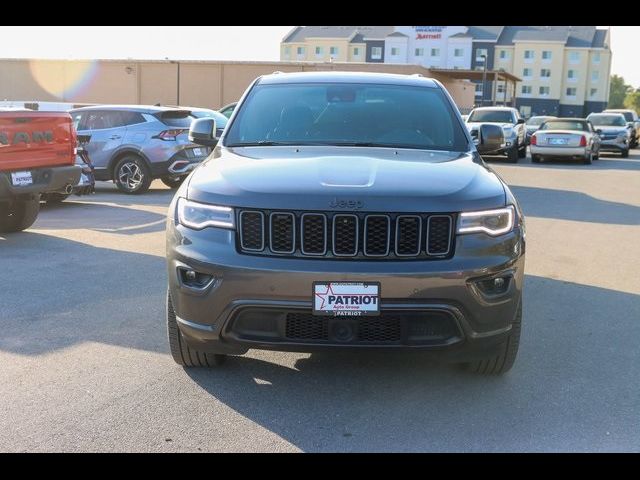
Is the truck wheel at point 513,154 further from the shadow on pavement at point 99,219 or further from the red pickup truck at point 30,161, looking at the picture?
the red pickup truck at point 30,161

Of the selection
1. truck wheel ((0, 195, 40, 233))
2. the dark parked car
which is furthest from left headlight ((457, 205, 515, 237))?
the dark parked car

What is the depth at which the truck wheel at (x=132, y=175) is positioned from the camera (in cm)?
1405

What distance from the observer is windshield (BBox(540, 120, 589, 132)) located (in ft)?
79.8

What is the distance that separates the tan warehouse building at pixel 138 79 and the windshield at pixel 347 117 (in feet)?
121

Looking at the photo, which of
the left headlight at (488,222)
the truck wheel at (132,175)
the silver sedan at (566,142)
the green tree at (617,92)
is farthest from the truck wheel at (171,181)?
the green tree at (617,92)

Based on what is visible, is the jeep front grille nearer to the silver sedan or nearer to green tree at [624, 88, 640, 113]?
the silver sedan

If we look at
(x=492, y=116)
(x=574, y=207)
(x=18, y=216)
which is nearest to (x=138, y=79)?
(x=492, y=116)

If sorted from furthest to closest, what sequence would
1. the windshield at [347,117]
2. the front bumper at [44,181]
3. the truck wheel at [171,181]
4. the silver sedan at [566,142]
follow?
the silver sedan at [566,142] < the truck wheel at [171,181] < the front bumper at [44,181] < the windshield at [347,117]

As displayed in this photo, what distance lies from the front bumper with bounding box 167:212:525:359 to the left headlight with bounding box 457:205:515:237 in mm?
43

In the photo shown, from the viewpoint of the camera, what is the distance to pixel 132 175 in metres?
14.1

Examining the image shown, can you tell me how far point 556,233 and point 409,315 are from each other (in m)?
6.89

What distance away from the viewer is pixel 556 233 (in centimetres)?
1018

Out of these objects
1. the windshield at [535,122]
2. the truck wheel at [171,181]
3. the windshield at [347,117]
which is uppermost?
the windshield at [347,117]

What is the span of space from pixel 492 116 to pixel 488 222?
73.0 ft
